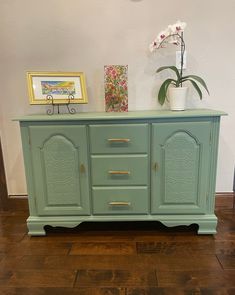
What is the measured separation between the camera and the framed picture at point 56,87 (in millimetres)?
1688

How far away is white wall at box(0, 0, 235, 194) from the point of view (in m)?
1.75

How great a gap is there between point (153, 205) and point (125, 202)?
0.66 ft

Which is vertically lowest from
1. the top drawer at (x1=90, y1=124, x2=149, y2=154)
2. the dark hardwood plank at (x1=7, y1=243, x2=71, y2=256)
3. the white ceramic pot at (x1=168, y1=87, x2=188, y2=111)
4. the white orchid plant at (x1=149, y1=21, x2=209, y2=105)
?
the dark hardwood plank at (x1=7, y1=243, x2=71, y2=256)

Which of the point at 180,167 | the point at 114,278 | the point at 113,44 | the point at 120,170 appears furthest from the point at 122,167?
the point at 113,44

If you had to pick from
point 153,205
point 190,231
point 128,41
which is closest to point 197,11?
point 128,41

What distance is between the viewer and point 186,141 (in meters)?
1.52

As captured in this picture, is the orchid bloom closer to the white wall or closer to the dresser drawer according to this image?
the white wall

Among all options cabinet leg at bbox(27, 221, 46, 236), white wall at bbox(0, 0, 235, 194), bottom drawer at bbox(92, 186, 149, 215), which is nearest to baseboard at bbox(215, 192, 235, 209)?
white wall at bbox(0, 0, 235, 194)

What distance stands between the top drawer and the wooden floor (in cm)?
65

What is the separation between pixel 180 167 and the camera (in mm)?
1559

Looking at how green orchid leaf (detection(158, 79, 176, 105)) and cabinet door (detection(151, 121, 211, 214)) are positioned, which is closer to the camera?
cabinet door (detection(151, 121, 211, 214))

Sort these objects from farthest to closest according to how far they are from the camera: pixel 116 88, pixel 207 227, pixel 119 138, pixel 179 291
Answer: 1. pixel 116 88
2. pixel 207 227
3. pixel 119 138
4. pixel 179 291

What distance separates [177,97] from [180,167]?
507 mm

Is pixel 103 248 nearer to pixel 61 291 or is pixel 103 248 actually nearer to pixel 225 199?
pixel 61 291
